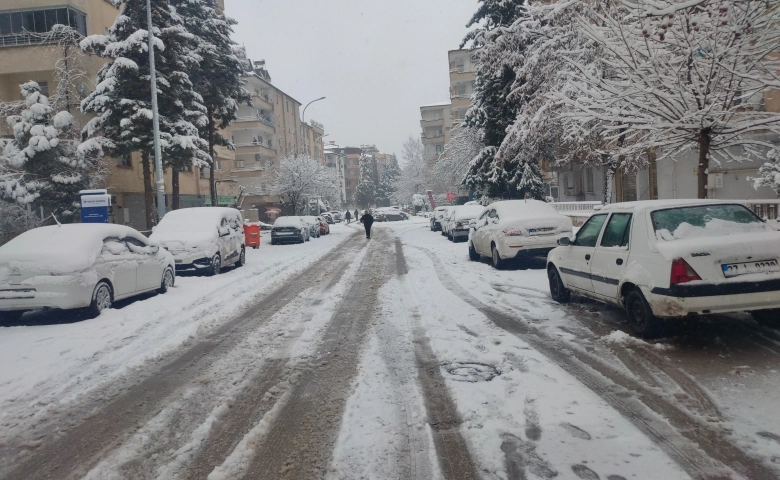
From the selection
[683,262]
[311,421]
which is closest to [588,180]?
[683,262]

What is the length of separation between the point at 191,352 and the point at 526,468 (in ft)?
15.6

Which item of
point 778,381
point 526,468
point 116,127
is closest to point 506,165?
point 116,127

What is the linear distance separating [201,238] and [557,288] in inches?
381

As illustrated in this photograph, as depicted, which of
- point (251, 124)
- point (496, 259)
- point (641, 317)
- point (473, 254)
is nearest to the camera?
point (641, 317)

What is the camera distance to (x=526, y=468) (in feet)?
11.9

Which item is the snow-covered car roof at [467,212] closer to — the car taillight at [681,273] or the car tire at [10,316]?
the car tire at [10,316]

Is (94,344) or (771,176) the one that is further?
(771,176)

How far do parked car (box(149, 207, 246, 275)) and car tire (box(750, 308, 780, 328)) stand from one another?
12.3 meters

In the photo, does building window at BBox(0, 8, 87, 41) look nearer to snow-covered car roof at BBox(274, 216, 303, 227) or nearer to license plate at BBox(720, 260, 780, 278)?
snow-covered car roof at BBox(274, 216, 303, 227)

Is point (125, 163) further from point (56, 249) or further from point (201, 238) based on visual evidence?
point (56, 249)

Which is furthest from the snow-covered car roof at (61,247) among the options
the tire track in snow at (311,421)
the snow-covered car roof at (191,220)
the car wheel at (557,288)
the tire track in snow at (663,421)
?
the car wheel at (557,288)

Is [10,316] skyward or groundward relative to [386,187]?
groundward

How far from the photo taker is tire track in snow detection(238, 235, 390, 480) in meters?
3.77

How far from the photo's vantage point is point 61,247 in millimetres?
9289
